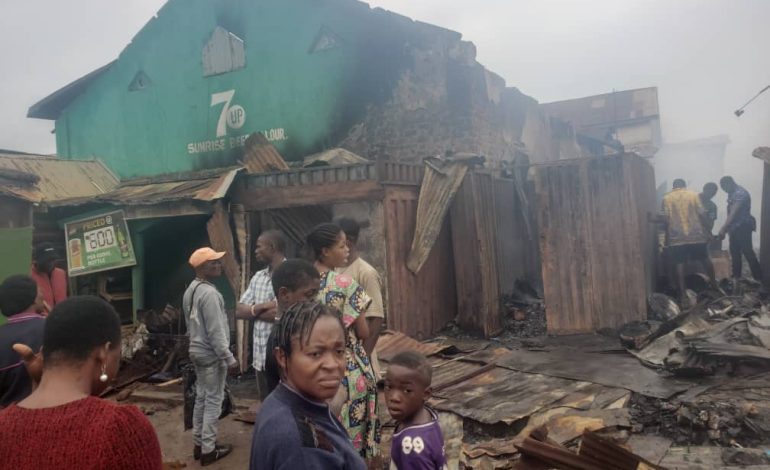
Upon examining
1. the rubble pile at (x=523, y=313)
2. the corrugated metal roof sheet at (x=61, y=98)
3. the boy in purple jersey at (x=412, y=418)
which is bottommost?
the rubble pile at (x=523, y=313)

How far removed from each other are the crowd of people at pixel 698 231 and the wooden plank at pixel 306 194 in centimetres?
496

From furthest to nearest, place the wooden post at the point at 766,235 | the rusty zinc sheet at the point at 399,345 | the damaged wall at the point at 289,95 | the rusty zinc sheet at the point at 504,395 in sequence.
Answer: the damaged wall at the point at 289,95, the wooden post at the point at 766,235, the rusty zinc sheet at the point at 399,345, the rusty zinc sheet at the point at 504,395

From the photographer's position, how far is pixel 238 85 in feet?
44.6

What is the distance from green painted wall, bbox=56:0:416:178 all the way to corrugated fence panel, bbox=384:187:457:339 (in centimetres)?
445

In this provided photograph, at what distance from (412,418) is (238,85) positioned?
40.8ft

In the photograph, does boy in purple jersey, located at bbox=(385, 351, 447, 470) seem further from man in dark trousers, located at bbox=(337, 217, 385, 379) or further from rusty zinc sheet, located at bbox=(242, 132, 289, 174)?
rusty zinc sheet, located at bbox=(242, 132, 289, 174)

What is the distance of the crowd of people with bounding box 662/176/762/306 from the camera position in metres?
8.70

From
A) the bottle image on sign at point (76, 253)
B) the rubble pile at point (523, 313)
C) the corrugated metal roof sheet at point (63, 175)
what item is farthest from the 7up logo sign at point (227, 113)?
the rubble pile at point (523, 313)

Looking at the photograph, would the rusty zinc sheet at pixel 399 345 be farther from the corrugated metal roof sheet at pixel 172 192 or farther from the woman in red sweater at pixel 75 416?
the woman in red sweater at pixel 75 416

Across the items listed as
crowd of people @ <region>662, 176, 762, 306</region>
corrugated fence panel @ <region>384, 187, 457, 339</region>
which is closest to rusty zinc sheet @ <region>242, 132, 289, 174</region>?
corrugated fence panel @ <region>384, 187, 457, 339</region>

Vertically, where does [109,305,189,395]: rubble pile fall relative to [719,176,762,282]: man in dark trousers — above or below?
below

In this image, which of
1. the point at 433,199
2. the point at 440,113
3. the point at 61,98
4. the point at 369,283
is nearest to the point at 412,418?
the point at 369,283

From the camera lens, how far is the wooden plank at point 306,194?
7.92 meters

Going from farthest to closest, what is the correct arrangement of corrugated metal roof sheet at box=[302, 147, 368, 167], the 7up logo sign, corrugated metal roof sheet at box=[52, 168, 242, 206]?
the 7up logo sign
corrugated metal roof sheet at box=[302, 147, 368, 167]
corrugated metal roof sheet at box=[52, 168, 242, 206]
